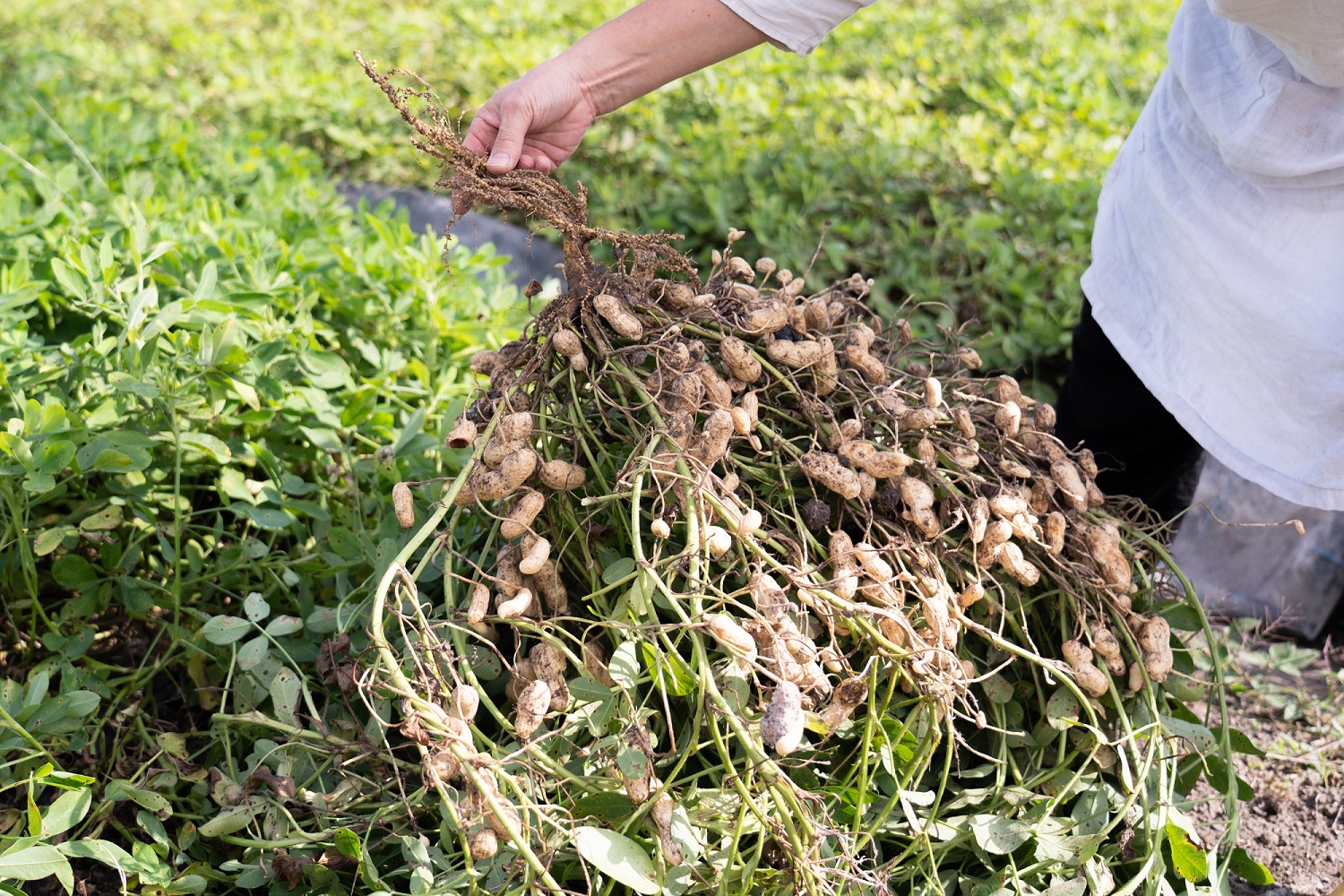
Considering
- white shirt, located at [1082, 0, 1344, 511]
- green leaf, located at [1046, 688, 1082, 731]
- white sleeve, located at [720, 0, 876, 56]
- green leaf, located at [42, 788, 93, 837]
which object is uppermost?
white sleeve, located at [720, 0, 876, 56]

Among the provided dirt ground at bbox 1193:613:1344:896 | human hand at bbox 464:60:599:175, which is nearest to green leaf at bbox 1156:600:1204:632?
dirt ground at bbox 1193:613:1344:896

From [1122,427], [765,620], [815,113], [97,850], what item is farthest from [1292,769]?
[815,113]

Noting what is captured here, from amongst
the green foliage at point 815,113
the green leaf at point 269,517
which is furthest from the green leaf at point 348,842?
the green foliage at point 815,113

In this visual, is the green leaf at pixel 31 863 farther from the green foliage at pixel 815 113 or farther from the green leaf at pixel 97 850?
the green foliage at pixel 815 113

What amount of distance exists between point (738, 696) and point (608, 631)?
6.4 inches

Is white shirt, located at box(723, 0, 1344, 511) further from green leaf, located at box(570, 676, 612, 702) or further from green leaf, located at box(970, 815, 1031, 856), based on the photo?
green leaf, located at box(570, 676, 612, 702)

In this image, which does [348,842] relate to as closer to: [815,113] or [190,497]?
[190,497]

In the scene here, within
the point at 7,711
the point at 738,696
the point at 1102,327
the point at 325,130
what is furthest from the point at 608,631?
the point at 325,130

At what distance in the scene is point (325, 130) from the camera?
3371 millimetres

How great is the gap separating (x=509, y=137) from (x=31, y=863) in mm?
785

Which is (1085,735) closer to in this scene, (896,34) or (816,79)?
(816,79)

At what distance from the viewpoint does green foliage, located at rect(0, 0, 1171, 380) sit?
2.48 m

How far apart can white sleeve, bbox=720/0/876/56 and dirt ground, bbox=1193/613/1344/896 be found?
1.02 meters

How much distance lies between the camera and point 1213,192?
1.36 m
